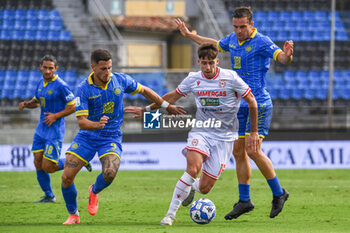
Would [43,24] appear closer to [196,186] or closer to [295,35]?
[295,35]

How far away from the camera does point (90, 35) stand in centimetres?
2142

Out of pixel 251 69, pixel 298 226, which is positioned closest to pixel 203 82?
pixel 251 69

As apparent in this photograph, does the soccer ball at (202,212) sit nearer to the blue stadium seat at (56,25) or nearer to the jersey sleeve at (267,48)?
the jersey sleeve at (267,48)

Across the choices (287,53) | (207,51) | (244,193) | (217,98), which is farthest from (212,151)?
(287,53)

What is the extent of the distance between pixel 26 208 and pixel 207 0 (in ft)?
51.2

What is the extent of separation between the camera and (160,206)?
8.56 metres

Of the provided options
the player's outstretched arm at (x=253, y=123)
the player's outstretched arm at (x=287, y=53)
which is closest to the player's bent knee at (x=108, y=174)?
the player's outstretched arm at (x=253, y=123)

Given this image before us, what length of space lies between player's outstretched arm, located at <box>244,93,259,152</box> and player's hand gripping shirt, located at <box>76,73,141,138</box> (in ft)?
4.64

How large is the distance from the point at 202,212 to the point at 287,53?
1999mm

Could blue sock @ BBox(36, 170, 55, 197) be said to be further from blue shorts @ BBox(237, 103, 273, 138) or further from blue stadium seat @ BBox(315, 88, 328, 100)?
blue stadium seat @ BBox(315, 88, 328, 100)

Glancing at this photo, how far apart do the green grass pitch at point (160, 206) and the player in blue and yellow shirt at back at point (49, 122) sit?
0.51 metres

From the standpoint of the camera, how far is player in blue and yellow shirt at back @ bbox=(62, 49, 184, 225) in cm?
677

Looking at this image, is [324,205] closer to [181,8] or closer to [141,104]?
[141,104]

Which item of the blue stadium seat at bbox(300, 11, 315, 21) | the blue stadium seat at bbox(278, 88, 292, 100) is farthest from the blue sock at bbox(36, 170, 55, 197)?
the blue stadium seat at bbox(300, 11, 315, 21)
